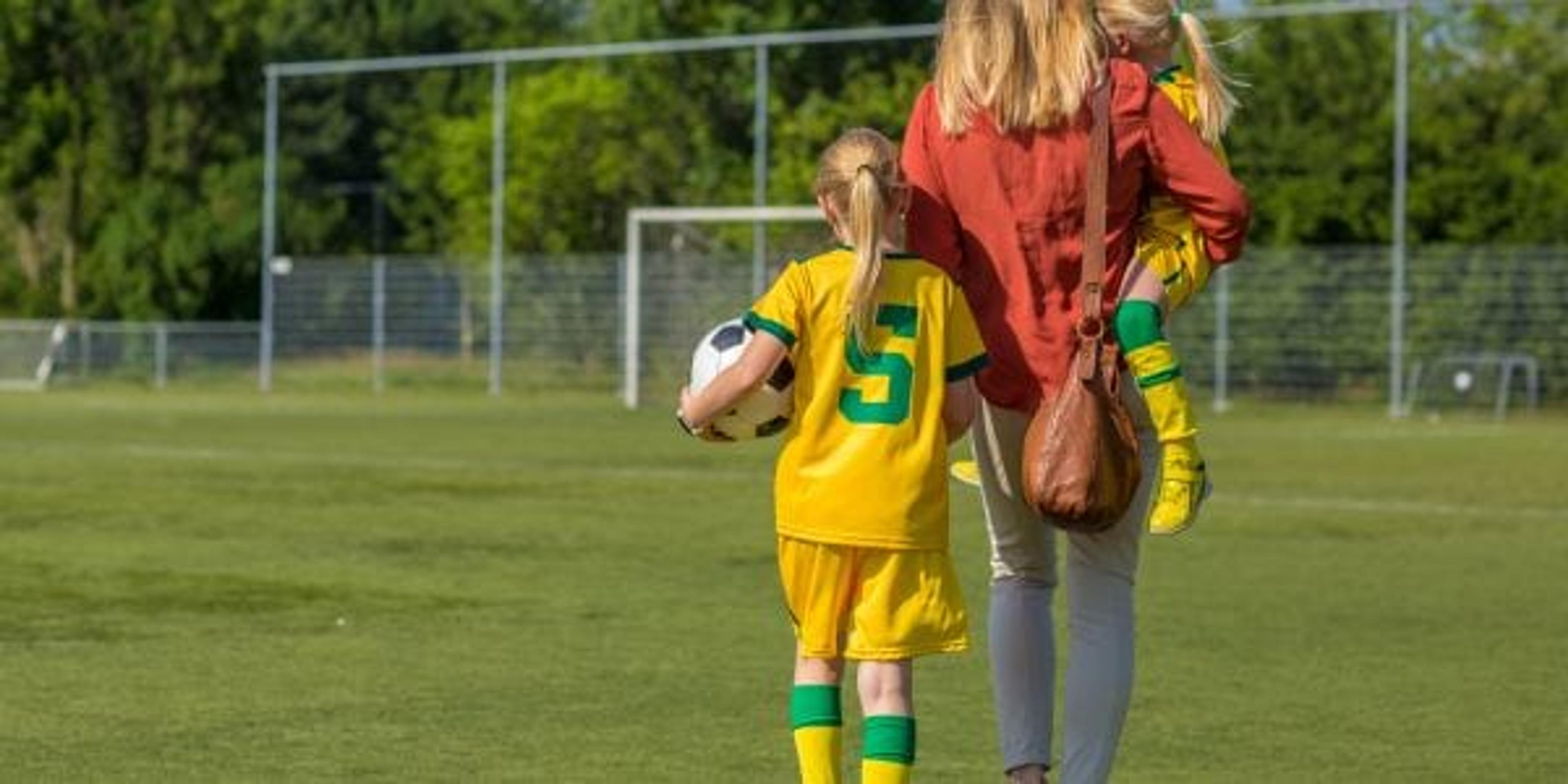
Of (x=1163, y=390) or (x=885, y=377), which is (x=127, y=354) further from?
(x=1163, y=390)

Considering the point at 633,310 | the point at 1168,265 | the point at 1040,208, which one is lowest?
the point at 633,310

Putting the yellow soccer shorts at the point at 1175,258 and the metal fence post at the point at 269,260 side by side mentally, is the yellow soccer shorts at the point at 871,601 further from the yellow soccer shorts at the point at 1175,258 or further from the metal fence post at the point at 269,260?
the metal fence post at the point at 269,260

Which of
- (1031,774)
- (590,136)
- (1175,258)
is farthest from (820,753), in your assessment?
(590,136)

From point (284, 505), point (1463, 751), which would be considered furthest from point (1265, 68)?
point (1463, 751)

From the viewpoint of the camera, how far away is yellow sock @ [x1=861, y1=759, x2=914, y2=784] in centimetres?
633

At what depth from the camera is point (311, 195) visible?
76.1 meters

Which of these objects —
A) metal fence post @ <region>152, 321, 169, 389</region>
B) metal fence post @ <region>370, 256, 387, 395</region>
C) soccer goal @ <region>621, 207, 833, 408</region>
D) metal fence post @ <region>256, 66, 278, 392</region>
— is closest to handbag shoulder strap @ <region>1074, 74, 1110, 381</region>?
soccer goal @ <region>621, 207, 833, 408</region>

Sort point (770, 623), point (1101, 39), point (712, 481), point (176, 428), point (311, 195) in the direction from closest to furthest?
point (1101, 39), point (770, 623), point (712, 481), point (176, 428), point (311, 195)

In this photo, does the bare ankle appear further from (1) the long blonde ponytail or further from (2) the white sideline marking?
(2) the white sideline marking

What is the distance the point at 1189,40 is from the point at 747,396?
1.09m

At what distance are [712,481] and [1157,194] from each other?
14728mm

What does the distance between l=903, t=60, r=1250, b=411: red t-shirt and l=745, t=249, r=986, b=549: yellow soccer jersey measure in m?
0.07

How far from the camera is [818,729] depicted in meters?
6.39

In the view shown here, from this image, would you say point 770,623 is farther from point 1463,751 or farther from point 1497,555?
point 1497,555
